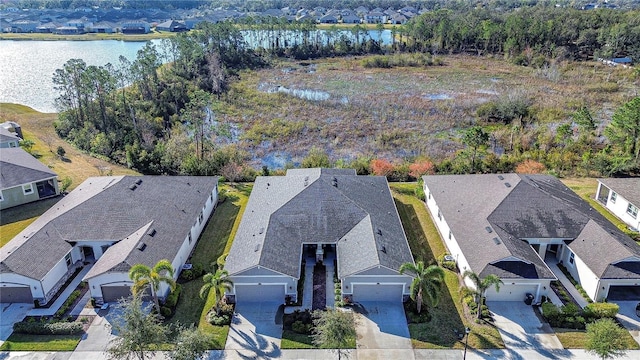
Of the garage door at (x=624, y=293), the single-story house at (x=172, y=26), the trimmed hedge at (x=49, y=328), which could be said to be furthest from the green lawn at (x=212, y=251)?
the single-story house at (x=172, y=26)

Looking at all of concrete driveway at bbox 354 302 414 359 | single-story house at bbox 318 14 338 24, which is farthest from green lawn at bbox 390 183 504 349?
single-story house at bbox 318 14 338 24

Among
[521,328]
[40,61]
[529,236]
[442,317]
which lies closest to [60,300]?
[442,317]

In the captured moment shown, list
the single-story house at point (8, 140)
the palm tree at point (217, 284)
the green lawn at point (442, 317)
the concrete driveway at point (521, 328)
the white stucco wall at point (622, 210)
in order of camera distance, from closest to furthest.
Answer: the concrete driveway at point (521, 328)
the green lawn at point (442, 317)
the palm tree at point (217, 284)
the white stucco wall at point (622, 210)
the single-story house at point (8, 140)

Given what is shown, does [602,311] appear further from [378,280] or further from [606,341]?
[378,280]

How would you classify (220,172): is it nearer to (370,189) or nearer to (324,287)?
(370,189)

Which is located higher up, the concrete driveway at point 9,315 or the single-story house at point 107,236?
the single-story house at point 107,236

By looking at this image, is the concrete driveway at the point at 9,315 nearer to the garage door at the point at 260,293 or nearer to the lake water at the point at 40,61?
the garage door at the point at 260,293
